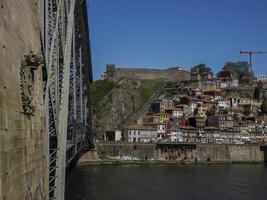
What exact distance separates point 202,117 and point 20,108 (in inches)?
4705

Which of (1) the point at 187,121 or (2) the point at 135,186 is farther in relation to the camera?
(1) the point at 187,121

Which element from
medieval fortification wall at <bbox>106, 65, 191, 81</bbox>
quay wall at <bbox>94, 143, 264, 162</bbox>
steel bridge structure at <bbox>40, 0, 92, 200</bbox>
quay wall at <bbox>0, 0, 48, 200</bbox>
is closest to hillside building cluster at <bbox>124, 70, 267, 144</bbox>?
medieval fortification wall at <bbox>106, 65, 191, 81</bbox>

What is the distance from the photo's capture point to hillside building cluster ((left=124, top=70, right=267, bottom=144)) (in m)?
121

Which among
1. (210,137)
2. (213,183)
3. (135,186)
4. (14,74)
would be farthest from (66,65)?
(210,137)

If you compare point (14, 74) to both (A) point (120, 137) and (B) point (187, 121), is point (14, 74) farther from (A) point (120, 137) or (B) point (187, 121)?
(B) point (187, 121)

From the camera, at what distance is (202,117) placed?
13062 centimetres

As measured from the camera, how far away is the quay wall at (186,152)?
103 metres

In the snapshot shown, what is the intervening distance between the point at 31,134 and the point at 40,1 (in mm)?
4359

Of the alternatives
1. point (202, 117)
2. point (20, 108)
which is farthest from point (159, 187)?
point (202, 117)

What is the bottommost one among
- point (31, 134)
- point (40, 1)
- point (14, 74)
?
point (31, 134)

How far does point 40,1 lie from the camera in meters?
16.0

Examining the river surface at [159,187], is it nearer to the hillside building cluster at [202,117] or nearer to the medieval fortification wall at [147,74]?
the hillside building cluster at [202,117]

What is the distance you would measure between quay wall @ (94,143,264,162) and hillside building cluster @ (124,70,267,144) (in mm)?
9047

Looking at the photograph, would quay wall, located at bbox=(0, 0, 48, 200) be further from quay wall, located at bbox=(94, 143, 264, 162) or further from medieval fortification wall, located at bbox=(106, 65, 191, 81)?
medieval fortification wall, located at bbox=(106, 65, 191, 81)
